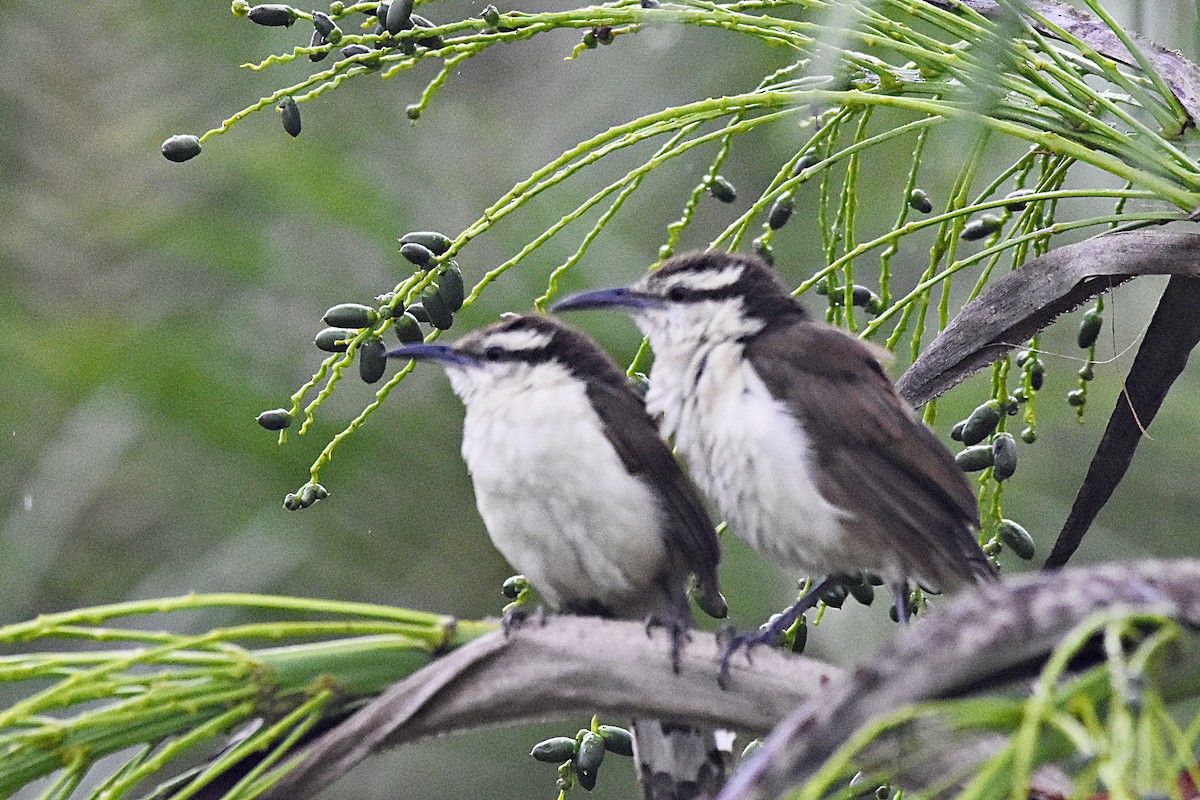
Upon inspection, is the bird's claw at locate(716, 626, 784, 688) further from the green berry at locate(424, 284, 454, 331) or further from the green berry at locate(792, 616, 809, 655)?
the green berry at locate(424, 284, 454, 331)

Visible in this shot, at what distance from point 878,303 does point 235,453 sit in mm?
2761

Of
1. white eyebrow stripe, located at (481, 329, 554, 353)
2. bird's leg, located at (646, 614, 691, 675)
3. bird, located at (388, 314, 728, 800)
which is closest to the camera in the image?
bird's leg, located at (646, 614, 691, 675)

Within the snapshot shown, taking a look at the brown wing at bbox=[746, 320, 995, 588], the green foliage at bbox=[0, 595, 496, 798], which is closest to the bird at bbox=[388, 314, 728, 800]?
the brown wing at bbox=[746, 320, 995, 588]

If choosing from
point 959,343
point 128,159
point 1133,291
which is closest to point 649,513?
point 959,343

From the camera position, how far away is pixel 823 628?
11.5ft

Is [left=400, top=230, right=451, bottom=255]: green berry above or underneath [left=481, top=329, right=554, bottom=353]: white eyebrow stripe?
above

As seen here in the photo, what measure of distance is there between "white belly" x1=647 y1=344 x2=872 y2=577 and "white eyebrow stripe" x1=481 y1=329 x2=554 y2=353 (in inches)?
12.7

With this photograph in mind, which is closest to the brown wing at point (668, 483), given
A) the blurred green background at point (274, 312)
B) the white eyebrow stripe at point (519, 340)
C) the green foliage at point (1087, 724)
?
the white eyebrow stripe at point (519, 340)

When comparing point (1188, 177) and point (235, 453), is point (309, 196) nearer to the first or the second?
point (235, 453)

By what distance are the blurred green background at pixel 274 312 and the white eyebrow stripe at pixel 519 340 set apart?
5.80ft

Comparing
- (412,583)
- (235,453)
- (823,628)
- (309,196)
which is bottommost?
(412,583)

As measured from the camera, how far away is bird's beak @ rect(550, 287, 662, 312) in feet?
6.86

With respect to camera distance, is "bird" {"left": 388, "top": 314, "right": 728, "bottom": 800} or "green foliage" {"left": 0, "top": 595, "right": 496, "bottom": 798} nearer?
"green foliage" {"left": 0, "top": 595, "right": 496, "bottom": 798}

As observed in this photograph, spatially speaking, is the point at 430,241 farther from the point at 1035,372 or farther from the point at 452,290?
the point at 1035,372
